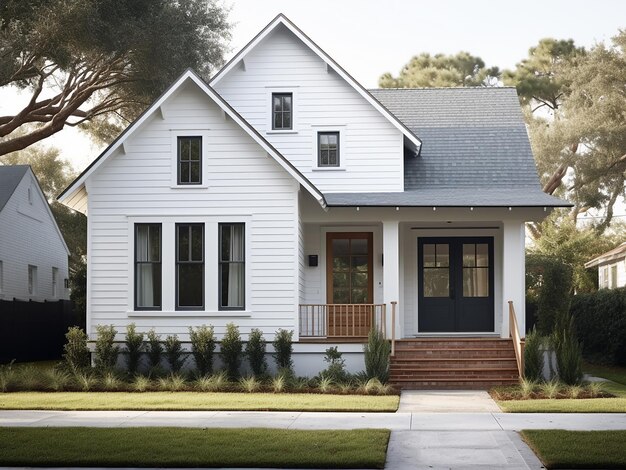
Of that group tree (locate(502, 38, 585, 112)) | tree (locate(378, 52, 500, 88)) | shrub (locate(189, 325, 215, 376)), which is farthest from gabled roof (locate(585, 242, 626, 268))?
shrub (locate(189, 325, 215, 376))

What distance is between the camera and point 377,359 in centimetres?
1920

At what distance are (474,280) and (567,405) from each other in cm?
746

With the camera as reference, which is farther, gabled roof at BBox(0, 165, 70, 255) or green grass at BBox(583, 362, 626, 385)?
gabled roof at BBox(0, 165, 70, 255)

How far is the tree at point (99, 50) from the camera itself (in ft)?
82.7

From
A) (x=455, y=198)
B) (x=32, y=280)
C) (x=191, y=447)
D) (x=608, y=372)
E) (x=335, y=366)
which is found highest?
(x=455, y=198)

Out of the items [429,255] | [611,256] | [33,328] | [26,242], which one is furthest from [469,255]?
[26,242]

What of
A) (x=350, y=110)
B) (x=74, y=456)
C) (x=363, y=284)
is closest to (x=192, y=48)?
(x=350, y=110)

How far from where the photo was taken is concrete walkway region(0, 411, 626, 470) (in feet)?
36.0

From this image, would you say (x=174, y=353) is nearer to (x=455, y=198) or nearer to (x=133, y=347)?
(x=133, y=347)

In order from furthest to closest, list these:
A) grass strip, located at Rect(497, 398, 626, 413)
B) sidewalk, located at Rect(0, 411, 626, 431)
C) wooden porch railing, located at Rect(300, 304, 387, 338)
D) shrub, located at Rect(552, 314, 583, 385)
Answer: wooden porch railing, located at Rect(300, 304, 387, 338)
shrub, located at Rect(552, 314, 583, 385)
grass strip, located at Rect(497, 398, 626, 413)
sidewalk, located at Rect(0, 411, 626, 431)

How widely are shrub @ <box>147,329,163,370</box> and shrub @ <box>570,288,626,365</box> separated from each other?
10327mm

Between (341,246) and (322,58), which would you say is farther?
(341,246)

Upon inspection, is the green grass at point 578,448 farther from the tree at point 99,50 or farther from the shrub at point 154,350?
the tree at point 99,50

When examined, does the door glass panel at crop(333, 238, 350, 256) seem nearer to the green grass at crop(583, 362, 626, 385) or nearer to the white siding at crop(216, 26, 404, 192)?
the white siding at crop(216, 26, 404, 192)
